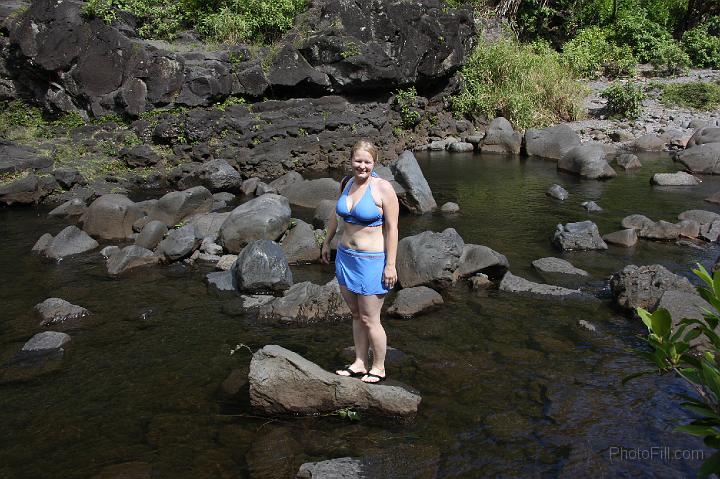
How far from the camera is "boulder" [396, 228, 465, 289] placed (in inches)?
368

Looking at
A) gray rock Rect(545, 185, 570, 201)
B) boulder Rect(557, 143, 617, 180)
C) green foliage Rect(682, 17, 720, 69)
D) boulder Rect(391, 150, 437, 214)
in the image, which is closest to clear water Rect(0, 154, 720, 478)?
boulder Rect(391, 150, 437, 214)

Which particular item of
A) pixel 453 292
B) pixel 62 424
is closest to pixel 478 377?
pixel 453 292

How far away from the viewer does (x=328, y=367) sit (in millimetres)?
6777

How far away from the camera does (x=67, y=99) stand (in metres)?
19.7

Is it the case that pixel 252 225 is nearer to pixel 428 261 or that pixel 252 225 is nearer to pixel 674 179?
pixel 428 261

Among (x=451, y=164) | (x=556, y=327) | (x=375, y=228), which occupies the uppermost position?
(x=375, y=228)

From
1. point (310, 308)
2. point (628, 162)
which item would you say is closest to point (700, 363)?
point (310, 308)

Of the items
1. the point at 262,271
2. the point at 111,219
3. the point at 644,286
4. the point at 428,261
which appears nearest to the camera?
the point at 644,286

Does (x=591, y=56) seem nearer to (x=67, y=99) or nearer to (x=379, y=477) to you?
(x=67, y=99)

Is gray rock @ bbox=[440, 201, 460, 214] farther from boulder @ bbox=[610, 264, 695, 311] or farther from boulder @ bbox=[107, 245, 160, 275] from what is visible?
boulder @ bbox=[107, 245, 160, 275]

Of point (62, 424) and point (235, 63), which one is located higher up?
point (235, 63)

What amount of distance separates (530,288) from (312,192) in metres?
7.24

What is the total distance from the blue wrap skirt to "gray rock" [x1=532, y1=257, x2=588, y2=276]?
5280 mm

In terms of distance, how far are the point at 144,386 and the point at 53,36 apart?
654 inches
